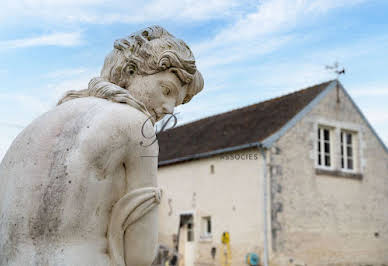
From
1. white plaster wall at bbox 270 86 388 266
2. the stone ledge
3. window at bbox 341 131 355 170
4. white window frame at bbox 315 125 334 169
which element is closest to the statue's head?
white plaster wall at bbox 270 86 388 266

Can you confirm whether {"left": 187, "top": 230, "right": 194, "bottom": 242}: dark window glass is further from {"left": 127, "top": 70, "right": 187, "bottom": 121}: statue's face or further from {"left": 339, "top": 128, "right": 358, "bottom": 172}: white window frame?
{"left": 127, "top": 70, "right": 187, "bottom": 121}: statue's face

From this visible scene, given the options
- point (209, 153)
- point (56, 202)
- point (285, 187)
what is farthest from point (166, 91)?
point (209, 153)

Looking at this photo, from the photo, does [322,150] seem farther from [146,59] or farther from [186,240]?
[146,59]

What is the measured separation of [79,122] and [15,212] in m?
0.38

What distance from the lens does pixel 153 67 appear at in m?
2.03

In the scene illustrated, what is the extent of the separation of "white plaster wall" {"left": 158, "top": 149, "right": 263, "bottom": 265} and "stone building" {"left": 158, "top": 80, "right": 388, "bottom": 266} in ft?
0.11

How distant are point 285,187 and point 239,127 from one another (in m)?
3.04

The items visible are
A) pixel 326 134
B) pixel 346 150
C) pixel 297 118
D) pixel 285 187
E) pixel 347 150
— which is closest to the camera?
pixel 285 187

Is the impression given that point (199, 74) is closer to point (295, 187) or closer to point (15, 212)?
point (15, 212)

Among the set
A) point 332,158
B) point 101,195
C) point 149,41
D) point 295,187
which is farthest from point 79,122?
point 332,158

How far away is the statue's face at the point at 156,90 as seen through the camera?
2.04m

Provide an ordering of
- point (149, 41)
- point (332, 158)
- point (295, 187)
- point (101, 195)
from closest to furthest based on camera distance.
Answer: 1. point (101, 195)
2. point (149, 41)
3. point (295, 187)
4. point (332, 158)

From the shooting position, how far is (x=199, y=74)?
2.20 metres

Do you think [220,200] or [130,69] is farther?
[220,200]
